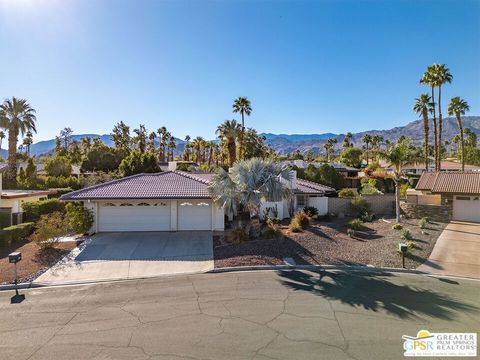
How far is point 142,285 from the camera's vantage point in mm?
11320

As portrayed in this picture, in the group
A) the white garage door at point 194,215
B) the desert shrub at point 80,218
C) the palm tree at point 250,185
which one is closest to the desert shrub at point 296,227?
the palm tree at point 250,185

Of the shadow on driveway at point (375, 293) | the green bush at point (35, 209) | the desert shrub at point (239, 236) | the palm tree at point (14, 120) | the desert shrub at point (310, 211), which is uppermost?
the palm tree at point (14, 120)

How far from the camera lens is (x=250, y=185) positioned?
54.0 ft

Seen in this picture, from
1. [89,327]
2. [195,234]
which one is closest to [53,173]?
[195,234]

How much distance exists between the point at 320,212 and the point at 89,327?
66.7 ft

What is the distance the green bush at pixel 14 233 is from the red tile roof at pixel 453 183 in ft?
93.0

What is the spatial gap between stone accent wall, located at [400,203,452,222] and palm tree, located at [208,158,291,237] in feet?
43.8

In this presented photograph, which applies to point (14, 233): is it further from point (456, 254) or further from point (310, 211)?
point (456, 254)

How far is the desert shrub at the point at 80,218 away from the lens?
Answer: 60.6 feet

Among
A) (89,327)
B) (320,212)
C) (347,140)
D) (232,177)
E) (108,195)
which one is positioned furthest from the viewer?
(347,140)

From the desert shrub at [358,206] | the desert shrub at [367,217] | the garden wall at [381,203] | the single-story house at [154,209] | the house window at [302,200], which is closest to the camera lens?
the single-story house at [154,209]

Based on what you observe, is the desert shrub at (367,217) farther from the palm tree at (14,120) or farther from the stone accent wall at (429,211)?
the palm tree at (14,120)

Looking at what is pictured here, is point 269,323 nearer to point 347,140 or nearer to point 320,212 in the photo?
point 320,212

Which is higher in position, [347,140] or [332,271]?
[347,140]
